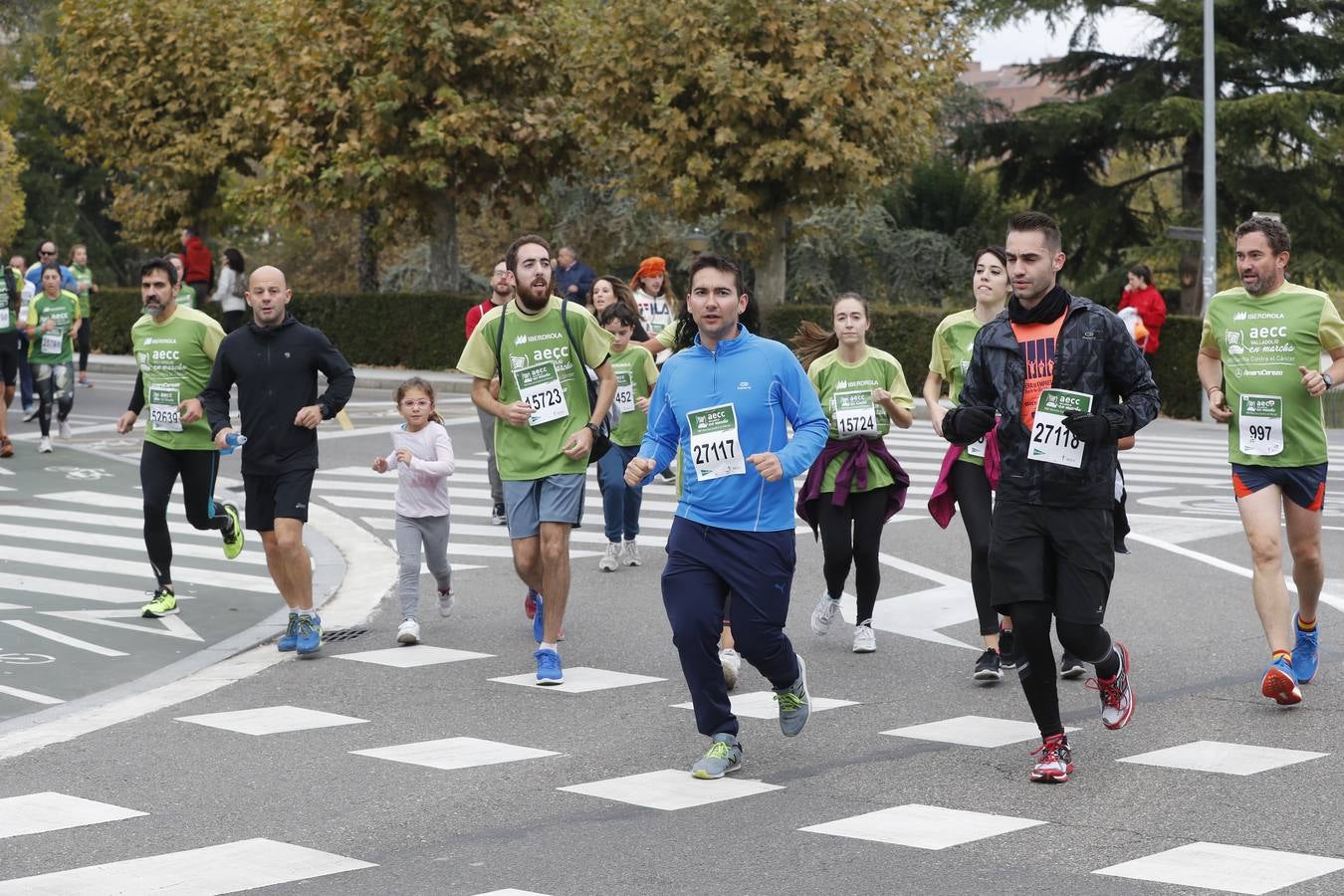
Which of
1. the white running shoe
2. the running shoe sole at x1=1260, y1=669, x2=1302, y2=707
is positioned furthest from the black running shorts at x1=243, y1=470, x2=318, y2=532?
the running shoe sole at x1=1260, y1=669, x2=1302, y2=707

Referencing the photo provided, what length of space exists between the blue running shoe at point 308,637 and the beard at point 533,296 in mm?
1901

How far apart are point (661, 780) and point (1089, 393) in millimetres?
1953

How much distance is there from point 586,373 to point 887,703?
2.02m

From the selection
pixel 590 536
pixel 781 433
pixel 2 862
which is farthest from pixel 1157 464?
pixel 2 862

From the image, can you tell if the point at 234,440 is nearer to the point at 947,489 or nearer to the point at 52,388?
the point at 947,489

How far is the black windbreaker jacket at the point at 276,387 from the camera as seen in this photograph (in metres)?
9.56

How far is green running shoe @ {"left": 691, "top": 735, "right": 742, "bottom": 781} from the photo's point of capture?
678 centimetres

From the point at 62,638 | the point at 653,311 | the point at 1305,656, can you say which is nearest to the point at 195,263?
the point at 653,311

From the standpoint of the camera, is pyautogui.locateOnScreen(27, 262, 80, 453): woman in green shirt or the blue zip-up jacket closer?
the blue zip-up jacket

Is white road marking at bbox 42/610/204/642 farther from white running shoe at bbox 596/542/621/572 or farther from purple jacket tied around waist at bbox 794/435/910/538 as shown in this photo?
purple jacket tied around waist at bbox 794/435/910/538

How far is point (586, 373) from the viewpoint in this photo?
894 cm

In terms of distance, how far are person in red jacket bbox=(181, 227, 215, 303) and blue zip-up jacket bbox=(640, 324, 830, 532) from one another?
26.4 meters

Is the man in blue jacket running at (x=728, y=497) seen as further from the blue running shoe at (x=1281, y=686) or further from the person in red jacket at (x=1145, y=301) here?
the person in red jacket at (x=1145, y=301)

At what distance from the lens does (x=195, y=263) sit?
3284 centimetres
